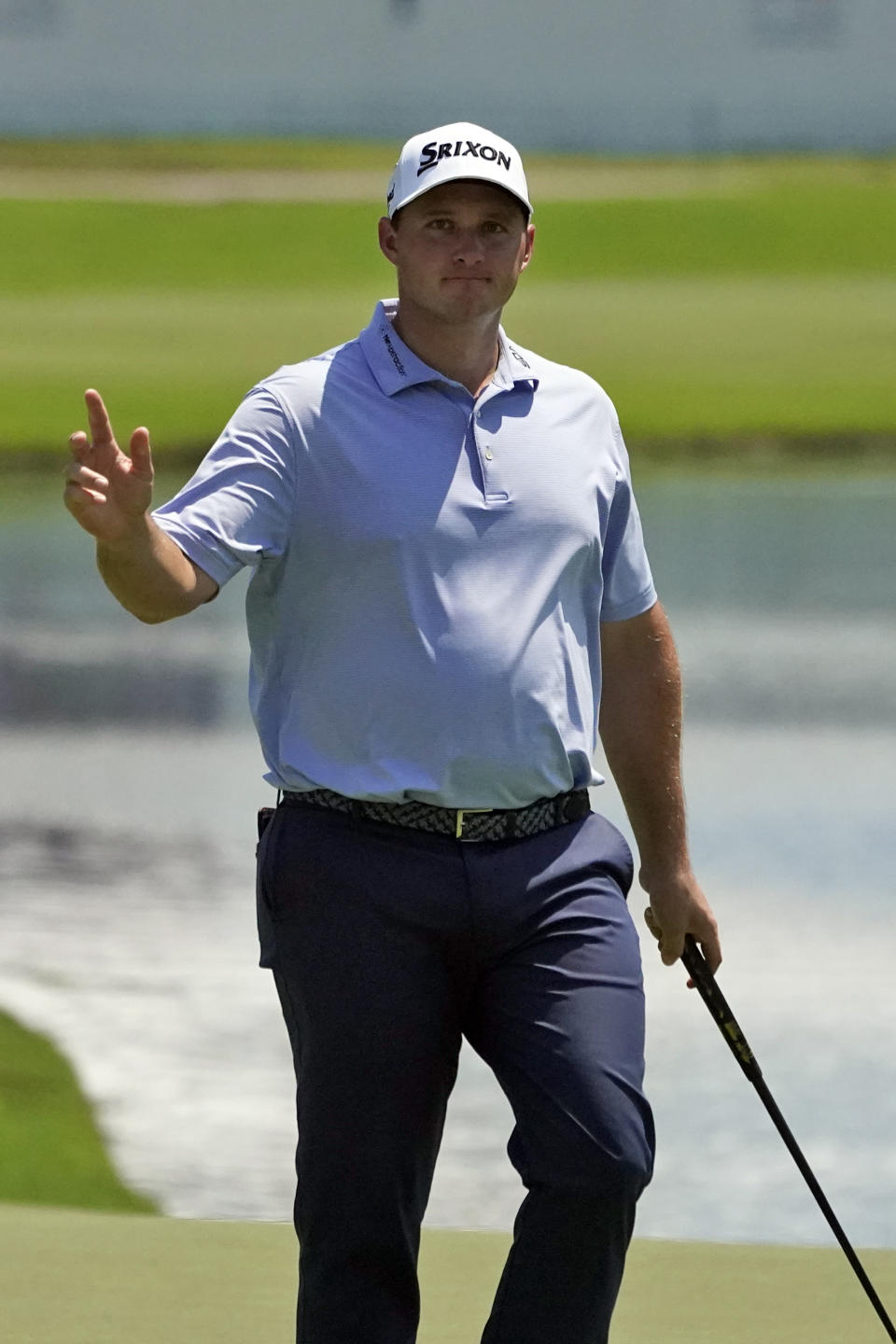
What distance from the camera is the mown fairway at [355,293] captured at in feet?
12.4

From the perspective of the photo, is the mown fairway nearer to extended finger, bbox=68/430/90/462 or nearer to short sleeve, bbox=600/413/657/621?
short sleeve, bbox=600/413/657/621

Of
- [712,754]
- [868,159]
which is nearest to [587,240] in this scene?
[868,159]

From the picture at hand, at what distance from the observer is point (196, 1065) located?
3.17 m

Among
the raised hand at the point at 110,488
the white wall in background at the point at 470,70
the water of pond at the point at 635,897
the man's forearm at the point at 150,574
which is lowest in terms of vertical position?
the water of pond at the point at 635,897

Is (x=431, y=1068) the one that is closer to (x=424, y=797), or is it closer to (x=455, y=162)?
(x=424, y=797)

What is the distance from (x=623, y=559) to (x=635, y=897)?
75.6 inches

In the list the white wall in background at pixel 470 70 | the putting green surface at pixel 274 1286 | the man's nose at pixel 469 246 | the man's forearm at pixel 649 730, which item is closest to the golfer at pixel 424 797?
the man's nose at pixel 469 246

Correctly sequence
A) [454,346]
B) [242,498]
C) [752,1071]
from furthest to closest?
1. [752,1071]
2. [454,346]
3. [242,498]

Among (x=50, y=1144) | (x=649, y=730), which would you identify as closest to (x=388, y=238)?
(x=649, y=730)

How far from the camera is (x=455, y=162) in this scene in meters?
1.66

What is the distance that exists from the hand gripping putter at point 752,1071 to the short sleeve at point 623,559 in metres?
0.31

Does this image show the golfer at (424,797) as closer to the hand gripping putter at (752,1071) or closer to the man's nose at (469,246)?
the man's nose at (469,246)

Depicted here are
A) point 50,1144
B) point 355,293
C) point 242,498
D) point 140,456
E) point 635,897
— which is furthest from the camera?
point 355,293

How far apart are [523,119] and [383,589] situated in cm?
228
